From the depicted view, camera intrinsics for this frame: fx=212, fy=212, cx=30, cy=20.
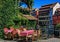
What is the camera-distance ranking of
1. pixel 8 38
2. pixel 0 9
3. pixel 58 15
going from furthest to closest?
pixel 58 15
pixel 0 9
pixel 8 38

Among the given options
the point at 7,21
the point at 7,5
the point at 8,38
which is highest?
the point at 7,5

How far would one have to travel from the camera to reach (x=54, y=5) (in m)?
31.9

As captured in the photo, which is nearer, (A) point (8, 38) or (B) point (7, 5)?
(A) point (8, 38)

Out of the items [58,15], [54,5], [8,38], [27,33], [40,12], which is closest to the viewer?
[27,33]

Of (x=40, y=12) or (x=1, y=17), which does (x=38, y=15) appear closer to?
(x=40, y=12)

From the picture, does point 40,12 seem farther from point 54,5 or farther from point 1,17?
point 1,17

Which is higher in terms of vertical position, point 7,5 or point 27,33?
point 7,5

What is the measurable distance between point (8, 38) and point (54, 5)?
2035 centimetres

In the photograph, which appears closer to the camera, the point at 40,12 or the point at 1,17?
the point at 1,17

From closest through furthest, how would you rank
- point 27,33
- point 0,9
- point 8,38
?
point 27,33, point 8,38, point 0,9

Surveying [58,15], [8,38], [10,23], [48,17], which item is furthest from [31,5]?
[8,38]

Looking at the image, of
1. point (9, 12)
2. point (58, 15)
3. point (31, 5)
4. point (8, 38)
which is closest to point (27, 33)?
point (8, 38)

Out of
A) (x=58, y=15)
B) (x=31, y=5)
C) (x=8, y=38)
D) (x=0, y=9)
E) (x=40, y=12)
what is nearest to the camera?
(x=8, y=38)

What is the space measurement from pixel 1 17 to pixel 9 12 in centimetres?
63
